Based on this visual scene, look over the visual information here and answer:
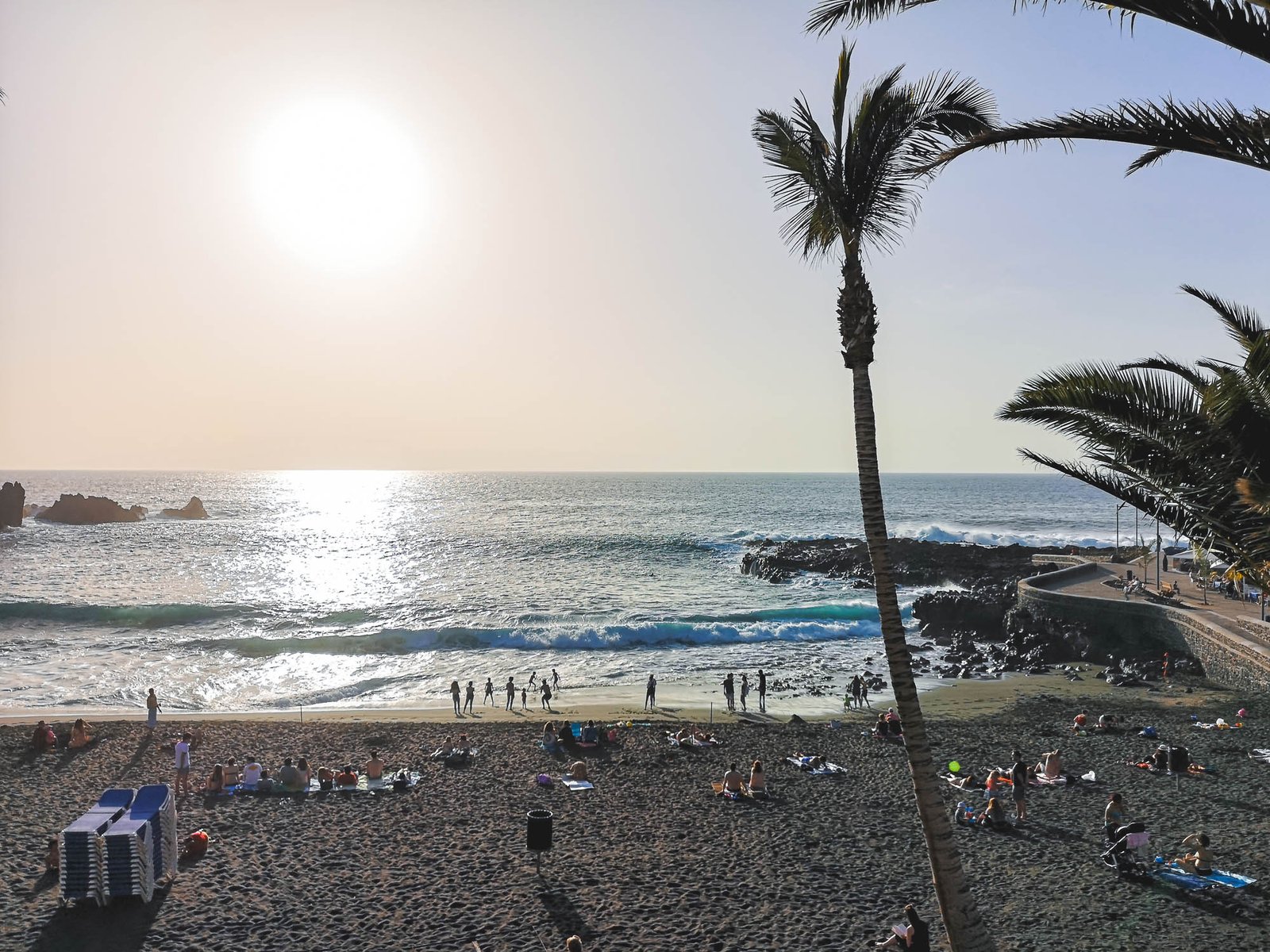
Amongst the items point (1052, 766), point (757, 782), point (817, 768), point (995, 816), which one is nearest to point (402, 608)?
point (817, 768)

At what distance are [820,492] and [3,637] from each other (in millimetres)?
175568

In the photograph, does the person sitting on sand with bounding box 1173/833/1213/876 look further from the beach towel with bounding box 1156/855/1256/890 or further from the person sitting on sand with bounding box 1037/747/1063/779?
the person sitting on sand with bounding box 1037/747/1063/779

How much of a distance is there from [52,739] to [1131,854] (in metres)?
23.4

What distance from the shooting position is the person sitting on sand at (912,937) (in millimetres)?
9891

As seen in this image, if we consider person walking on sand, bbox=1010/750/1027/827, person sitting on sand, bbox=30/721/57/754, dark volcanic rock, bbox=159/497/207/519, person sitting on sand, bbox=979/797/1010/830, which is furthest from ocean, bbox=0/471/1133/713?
dark volcanic rock, bbox=159/497/207/519

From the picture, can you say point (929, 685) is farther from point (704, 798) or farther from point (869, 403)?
point (869, 403)

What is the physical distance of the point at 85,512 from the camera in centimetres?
11119

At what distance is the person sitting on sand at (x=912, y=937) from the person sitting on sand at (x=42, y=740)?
2017 centimetres

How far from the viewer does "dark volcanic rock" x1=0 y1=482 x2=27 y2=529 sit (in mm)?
96688

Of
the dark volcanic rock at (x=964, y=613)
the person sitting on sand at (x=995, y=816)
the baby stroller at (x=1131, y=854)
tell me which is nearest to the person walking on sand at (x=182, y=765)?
the person sitting on sand at (x=995, y=816)

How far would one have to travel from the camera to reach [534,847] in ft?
42.4

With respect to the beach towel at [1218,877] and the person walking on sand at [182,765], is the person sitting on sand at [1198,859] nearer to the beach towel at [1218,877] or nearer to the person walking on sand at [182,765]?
the beach towel at [1218,877]

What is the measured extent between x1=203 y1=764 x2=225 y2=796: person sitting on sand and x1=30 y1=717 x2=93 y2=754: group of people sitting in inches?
231

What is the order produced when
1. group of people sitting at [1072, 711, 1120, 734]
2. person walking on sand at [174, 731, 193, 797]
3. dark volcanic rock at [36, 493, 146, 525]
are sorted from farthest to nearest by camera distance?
dark volcanic rock at [36, 493, 146, 525], group of people sitting at [1072, 711, 1120, 734], person walking on sand at [174, 731, 193, 797]
